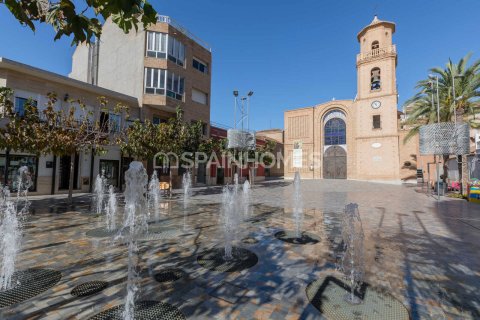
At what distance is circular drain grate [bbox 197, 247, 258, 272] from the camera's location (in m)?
4.58

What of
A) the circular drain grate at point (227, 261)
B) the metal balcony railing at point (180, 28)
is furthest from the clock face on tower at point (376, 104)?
the circular drain grate at point (227, 261)

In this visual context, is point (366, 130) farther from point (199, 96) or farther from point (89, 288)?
point (89, 288)

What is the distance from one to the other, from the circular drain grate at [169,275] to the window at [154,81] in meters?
18.5

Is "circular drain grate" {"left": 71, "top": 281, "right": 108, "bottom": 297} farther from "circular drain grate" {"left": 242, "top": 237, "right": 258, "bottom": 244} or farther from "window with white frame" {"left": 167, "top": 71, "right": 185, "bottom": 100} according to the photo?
"window with white frame" {"left": 167, "top": 71, "right": 185, "bottom": 100}

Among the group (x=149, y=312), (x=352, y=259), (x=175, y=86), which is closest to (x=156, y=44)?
(x=175, y=86)

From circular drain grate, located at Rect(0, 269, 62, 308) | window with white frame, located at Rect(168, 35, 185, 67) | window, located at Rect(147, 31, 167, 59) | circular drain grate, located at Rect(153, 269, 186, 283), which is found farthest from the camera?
window with white frame, located at Rect(168, 35, 185, 67)

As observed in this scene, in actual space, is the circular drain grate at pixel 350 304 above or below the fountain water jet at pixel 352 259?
below

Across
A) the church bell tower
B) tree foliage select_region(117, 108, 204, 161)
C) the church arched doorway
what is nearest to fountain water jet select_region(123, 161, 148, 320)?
tree foliage select_region(117, 108, 204, 161)

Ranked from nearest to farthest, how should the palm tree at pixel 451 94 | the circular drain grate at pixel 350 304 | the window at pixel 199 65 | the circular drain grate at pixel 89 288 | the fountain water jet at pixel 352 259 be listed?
the circular drain grate at pixel 350 304
the circular drain grate at pixel 89 288
the fountain water jet at pixel 352 259
the palm tree at pixel 451 94
the window at pixel 199 65

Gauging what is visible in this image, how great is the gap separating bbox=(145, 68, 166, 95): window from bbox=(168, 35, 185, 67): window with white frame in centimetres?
191

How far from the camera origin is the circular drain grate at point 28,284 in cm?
341

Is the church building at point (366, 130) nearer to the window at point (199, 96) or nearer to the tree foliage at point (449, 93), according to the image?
the tree foliage at point (449, 93)

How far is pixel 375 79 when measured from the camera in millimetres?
34156

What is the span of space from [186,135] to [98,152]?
17.9 ft
